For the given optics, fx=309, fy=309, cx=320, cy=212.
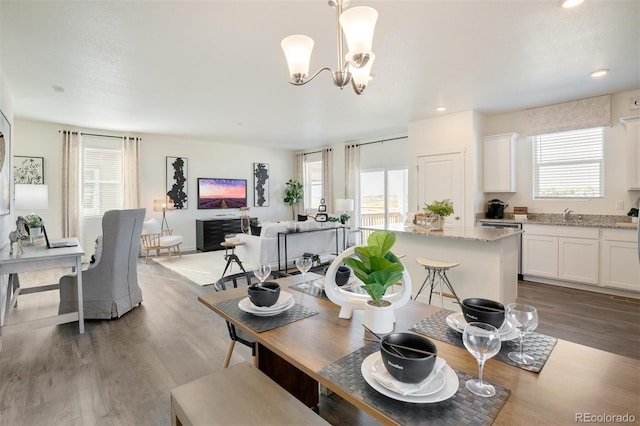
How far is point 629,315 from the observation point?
11.0 ft

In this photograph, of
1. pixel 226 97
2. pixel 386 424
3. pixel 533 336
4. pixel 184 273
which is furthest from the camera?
pixel 184 273

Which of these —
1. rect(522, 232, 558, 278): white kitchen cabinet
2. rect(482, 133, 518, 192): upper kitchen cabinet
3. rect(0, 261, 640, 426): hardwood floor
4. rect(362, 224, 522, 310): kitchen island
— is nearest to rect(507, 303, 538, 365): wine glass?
rect(0, 261, 640, 426): hardwood floor

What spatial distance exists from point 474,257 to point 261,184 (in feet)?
22.2

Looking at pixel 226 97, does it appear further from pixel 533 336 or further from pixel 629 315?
pixel 629 315

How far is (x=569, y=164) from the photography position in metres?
4.74

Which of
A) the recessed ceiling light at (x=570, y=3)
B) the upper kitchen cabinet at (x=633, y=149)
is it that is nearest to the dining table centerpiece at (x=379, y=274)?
Answer: the recessed ceiling light at (x=570, y=3)

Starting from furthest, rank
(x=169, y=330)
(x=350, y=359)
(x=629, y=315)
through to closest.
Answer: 1. (x=629, y=315)
2. (x=169, y=330)
3. (x=350, y=359)

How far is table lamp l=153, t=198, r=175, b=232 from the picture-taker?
22.9 ft

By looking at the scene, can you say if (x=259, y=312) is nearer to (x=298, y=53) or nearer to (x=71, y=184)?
(x=298, y=53)

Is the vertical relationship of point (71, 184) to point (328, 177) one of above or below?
below

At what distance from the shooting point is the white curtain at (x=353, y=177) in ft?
25.7

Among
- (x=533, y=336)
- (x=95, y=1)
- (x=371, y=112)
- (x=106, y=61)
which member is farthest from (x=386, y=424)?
(x=371, y=112)

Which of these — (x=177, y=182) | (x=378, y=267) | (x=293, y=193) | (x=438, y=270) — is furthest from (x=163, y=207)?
(x=378, y=267)

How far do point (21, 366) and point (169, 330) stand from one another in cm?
105
